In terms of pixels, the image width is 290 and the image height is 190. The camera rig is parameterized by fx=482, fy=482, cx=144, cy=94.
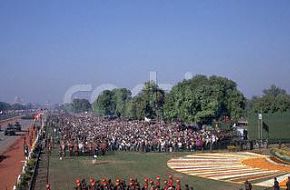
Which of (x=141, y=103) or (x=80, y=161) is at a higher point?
(x=141, y=103)

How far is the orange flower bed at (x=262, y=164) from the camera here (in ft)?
124

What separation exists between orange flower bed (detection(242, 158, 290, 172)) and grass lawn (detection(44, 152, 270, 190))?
696 cm

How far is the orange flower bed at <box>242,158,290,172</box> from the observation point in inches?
1485

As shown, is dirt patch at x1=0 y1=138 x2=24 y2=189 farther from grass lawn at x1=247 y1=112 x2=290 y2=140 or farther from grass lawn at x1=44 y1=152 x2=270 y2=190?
grass lawn at x1=247 y1=112 x2=290 y2=140

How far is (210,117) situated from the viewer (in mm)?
79625

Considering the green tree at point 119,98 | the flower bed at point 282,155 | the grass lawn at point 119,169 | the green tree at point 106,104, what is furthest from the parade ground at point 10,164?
the green tree at point 106,104

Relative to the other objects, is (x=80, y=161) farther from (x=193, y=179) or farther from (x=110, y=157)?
(x=193, y=179)

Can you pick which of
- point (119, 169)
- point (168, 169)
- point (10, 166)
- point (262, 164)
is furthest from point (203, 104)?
point (10, 166)

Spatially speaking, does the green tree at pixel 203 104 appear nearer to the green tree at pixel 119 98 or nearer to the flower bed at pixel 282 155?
the flower bed at pixel 282 155

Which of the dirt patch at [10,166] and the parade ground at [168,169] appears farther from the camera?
the dirt patch at [10,166]

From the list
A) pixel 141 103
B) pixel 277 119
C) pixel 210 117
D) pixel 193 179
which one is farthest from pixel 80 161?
pixel 141 103

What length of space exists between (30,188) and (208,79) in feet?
274

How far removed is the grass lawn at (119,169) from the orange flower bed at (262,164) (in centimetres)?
696

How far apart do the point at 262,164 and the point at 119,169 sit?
38.7 feet
